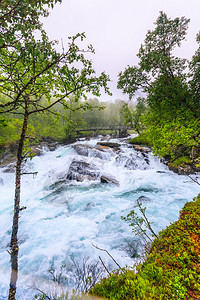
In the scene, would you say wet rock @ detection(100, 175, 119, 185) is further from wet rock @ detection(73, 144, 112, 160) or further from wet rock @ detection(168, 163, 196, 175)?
wet rock @ detection(168, 163, 196, 175)

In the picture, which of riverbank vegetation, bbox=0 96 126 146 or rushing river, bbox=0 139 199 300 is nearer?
riverbank vegetation, bbox=0 96 126 146

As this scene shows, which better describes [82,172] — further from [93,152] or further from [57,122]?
[57,122]

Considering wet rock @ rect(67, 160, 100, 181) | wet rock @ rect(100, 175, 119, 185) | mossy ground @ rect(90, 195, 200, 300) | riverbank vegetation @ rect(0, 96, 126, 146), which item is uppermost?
riverbank vegetation @ rect(0, 96, 126, 146)

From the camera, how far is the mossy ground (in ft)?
6.29

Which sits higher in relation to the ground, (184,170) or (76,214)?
(184,170)

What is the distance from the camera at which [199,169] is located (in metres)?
12.7

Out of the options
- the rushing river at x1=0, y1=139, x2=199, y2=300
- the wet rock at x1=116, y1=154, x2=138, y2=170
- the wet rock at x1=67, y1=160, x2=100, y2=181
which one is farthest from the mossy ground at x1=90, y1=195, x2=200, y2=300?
the wet rock at x1=116, y1=154, x2=138, y2=170

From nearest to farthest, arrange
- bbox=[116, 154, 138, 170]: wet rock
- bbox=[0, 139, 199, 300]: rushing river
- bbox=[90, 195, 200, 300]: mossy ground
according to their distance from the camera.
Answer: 1. bbox=[90, 195, 200, 300]: mossy ground
2. bbox=[0, 139, 199, 300]: rushing river
3. bbox=[116, 154, 138, 170]: wet rock

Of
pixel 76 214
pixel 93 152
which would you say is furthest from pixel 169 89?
pixel 93 152

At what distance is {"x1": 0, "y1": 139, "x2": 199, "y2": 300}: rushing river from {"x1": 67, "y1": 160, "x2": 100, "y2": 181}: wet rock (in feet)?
1.36

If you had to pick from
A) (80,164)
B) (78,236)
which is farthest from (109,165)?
(78,236)

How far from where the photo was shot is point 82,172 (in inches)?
559

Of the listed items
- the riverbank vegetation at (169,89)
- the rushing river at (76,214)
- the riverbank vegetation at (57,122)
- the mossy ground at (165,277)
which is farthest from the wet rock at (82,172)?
the mossy ground at (165,277)

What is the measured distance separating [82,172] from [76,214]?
244 inches
